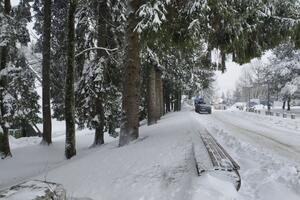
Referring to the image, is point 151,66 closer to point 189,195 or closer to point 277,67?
point 189,195

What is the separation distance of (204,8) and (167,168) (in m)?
5.94

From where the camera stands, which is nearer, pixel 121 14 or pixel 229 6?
pixel 229 6

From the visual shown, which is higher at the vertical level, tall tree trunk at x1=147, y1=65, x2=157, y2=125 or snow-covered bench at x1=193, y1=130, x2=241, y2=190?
tall tree trunk at x1=147, y1=65, x2=157, y2=125

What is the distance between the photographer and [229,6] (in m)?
13.4

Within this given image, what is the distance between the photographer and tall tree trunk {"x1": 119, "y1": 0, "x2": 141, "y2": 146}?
14.0 meters

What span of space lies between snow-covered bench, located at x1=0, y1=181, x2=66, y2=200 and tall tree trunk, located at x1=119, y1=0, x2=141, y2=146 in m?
8.36

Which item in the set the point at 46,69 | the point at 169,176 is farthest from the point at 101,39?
the point at 169,176

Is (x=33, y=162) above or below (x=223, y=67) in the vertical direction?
A: below

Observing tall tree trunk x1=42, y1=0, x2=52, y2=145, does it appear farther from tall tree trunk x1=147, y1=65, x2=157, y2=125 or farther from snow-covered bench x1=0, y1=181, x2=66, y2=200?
snow-covered bench x1=0, y1=181, x2=66, y2=200

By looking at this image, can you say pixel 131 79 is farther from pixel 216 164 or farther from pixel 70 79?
Result: pixel 216 164

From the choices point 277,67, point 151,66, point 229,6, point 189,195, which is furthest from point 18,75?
point 277,67

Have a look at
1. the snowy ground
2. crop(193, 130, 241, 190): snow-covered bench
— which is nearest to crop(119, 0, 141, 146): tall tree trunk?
the snowy ground

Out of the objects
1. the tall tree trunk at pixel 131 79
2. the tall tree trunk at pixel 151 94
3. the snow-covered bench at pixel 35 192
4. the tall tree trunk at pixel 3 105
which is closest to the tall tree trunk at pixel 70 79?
the tall tree trunk at pixel 131 79

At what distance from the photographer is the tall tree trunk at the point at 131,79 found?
1399 cm
